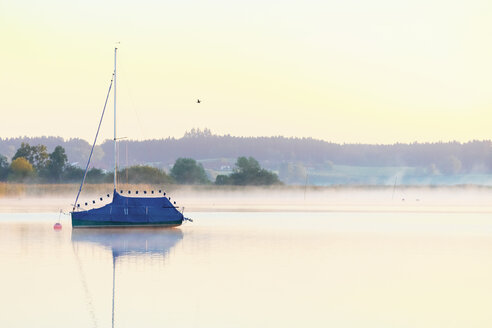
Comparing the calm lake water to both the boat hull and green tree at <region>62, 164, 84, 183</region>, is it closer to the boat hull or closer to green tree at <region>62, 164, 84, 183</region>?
the boat hull

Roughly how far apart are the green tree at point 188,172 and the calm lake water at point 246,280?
126 metres

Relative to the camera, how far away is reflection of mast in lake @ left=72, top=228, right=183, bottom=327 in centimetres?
4025

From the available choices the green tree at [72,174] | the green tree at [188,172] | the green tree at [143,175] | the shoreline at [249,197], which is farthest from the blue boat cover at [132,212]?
the green tree at [188,172]

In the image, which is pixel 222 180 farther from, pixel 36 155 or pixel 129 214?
pixel 129 214

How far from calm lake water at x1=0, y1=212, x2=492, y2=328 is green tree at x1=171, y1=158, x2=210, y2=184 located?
125728 millimetres

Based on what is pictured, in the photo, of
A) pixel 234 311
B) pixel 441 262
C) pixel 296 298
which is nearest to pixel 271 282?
pixel 296 298

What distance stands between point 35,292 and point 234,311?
7117mm

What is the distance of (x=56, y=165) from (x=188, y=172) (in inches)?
1303

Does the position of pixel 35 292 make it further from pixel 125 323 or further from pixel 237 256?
pixel 237 256

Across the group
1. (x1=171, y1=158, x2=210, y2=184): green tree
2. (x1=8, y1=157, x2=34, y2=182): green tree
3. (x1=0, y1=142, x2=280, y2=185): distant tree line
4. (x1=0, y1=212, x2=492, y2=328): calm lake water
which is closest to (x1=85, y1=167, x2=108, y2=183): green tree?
(x1=0, y1=142, x2=280, y2=185): distant tree line

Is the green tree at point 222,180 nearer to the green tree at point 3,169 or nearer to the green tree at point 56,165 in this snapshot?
the green tree at point 56,165

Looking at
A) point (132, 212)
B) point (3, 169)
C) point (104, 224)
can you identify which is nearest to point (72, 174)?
point (3, 169)

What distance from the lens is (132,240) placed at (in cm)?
4844

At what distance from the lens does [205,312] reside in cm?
2259
